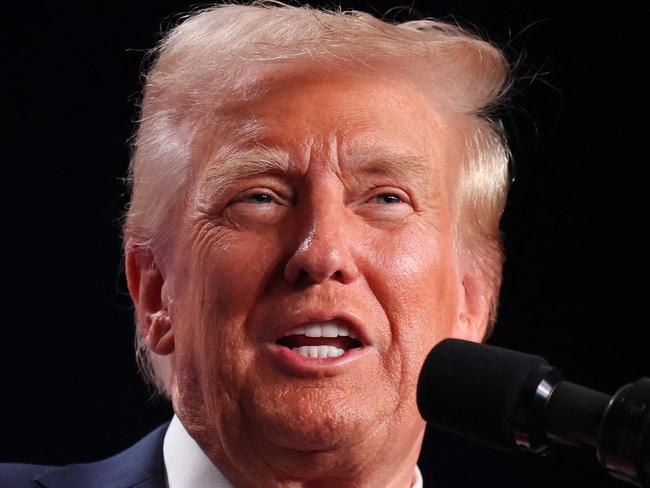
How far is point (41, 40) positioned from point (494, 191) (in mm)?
1362

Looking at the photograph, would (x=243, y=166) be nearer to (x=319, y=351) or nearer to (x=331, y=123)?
(x=331, y=123)

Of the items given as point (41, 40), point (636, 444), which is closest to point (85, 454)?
point (41, 40)

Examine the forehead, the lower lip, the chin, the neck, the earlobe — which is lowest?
the neck

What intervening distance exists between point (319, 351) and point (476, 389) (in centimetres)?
73

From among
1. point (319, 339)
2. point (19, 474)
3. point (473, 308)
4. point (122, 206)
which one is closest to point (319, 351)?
point (319, 339)

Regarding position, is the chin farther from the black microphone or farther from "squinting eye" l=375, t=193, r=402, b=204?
the black microphone

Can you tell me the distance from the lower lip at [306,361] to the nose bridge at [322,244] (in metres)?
0.12

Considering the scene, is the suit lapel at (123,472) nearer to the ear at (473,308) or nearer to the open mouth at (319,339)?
the open mouth at (319,339)

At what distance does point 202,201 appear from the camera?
202 centimetres

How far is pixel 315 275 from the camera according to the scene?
179 cm

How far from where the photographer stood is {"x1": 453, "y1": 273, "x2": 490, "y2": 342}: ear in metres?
2.18

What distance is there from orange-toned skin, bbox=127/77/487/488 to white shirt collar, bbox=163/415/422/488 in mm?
29

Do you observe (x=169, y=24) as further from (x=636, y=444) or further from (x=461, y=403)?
(x=636, y=444)

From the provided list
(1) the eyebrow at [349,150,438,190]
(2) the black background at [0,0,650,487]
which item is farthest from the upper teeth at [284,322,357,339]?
(2) the black background at [0,0,650,487]
